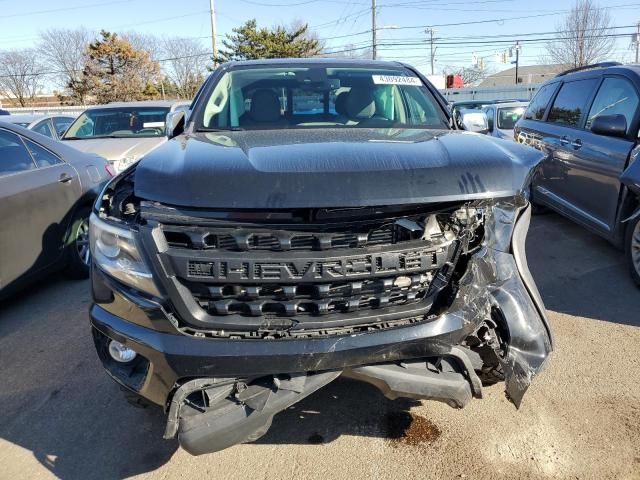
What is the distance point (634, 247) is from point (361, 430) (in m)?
3.09

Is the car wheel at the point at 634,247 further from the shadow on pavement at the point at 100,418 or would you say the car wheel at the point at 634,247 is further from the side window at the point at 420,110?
the shadow on pavement at the point at 100,418

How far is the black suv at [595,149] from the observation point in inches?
173

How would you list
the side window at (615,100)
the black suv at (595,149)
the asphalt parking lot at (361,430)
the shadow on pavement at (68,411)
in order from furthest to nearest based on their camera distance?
the side window at (615,100) < the black suv at (595,149) < the shadow on pavement at (68,411) < the asphalt parking lot at (361,430)

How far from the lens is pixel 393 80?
3670mm

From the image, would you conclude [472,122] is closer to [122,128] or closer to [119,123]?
[122,128]

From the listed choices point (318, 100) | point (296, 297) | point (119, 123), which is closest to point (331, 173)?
point (296, 297)

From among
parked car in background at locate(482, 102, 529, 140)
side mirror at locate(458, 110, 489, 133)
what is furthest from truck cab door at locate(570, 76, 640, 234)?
parked car in background at locate(482, 102, 529, 140)

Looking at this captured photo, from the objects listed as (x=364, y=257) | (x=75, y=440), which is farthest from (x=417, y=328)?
(x=75, y=440)

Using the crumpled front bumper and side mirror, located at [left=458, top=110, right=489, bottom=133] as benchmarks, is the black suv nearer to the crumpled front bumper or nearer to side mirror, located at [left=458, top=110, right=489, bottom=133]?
side mirror, located at [left=458, top=110, right=489, bottom=133]

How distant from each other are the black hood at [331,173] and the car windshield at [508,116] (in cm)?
949

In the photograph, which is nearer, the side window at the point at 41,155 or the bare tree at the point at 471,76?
the side window at the point at 41,155

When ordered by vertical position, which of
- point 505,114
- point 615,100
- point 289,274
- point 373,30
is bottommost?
point 289,274

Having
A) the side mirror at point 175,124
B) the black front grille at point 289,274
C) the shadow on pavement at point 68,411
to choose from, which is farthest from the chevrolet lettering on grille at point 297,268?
the side mirror at point 175,124

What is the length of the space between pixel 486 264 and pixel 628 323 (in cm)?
229
